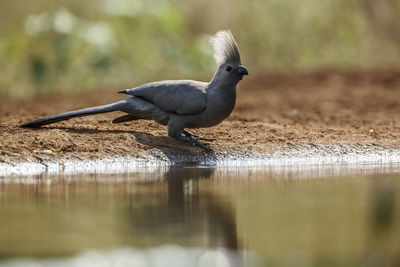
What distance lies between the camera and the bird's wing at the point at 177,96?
21.8 feet

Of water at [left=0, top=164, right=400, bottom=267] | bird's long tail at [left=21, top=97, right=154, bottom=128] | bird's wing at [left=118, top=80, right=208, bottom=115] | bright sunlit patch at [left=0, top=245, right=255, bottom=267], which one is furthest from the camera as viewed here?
bird's long tail at [left=21, top=97, right=154, bottom=128]

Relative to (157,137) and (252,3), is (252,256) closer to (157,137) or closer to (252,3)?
(157,137)

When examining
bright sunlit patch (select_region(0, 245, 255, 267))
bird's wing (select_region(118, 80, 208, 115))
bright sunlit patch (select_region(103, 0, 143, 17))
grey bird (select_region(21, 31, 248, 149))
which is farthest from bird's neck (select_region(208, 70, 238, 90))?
bright sunlit patch (select_region(103, 0, 143, 17))

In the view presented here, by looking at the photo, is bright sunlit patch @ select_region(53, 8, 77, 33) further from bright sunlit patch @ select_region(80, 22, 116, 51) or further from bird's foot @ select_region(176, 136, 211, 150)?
bird's foot @ select_region(176, 136, 211, 150)

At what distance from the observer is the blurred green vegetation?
16422 mm

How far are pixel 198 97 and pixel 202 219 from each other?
2.94 m

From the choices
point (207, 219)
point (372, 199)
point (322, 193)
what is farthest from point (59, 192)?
point (372, 199)

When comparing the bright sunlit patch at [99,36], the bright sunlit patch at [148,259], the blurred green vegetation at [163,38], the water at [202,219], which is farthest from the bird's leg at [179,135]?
the bright sunlit patch at [99,36]

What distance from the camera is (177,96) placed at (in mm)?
6754

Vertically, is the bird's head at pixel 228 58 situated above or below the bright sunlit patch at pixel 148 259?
above

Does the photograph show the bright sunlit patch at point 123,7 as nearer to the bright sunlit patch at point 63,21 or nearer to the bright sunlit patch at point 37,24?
the bright sunlit patch at point 63,21

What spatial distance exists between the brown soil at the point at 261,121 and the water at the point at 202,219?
1.08m

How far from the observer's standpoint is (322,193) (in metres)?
4.76

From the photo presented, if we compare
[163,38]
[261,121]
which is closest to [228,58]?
[261,121]
